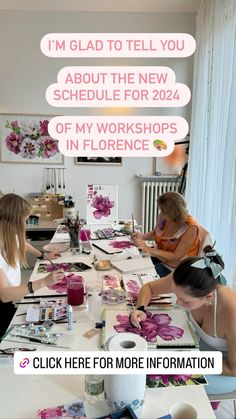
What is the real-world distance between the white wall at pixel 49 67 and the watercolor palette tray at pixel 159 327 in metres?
2.62

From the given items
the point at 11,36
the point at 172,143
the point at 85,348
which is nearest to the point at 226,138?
the point at 172,143

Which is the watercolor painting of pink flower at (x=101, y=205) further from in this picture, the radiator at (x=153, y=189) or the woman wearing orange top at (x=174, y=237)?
the radiator at (x=153, y=189)

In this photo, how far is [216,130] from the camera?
Answer: 2.63 metres

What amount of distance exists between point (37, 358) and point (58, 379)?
0.10 metres

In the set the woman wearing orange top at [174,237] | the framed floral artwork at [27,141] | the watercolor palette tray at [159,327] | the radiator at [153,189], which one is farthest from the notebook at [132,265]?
the framed floral artwork at [27,141]

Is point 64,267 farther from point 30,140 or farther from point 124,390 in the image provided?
point 30,140

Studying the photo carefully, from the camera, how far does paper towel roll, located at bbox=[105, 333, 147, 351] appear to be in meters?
0.98

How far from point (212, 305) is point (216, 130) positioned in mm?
1654

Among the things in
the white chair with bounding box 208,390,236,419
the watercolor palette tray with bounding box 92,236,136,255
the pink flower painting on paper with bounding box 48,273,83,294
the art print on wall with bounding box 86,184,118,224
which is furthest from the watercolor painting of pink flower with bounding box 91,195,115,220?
the white chair with bounding box 208,390,236,419

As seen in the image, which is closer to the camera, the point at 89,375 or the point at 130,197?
the point at 89,375

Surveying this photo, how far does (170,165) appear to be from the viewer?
12.8ft

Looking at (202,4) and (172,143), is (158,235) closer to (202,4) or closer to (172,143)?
(172,143)

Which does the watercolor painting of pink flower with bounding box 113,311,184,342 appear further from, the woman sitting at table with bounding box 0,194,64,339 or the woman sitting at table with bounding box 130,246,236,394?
the woman sitting at table with bounding box 0,194,64,339

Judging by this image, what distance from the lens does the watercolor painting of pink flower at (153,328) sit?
1.25 metres
